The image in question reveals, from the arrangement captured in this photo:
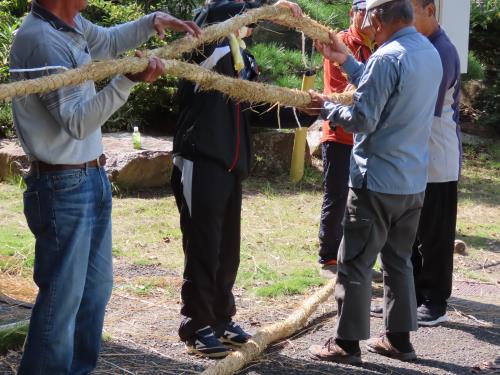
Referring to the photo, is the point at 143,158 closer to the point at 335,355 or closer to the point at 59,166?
the point at 335,355

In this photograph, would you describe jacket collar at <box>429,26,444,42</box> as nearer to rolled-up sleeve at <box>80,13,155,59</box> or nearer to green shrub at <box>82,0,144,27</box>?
rolled-up sleeve at <box>80,13,155,59</box>

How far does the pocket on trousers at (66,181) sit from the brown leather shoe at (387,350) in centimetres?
202

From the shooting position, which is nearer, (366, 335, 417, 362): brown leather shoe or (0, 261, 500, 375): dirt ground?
(0, 261, 500, 375): dirt ground

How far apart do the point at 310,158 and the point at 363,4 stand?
4.83 metres

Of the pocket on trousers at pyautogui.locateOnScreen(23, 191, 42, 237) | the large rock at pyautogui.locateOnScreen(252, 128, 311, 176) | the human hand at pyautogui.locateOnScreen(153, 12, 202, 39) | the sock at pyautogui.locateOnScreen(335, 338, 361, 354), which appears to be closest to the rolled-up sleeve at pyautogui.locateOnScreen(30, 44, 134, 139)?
the pocket on trousers at pyautogui.locateOnScreen(23, 191, 42, 237)

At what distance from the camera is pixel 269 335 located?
4.47 m

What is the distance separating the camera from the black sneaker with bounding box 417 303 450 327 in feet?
16.4

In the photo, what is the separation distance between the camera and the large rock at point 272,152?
973 cm

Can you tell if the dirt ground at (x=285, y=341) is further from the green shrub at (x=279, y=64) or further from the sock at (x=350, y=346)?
the green shrub at (x=279, y=64)

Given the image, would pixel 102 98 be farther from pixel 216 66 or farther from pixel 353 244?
pixel 353 244

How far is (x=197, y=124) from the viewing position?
415 centimetres

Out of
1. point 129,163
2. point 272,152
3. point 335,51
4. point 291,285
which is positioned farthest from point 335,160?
point 272,152

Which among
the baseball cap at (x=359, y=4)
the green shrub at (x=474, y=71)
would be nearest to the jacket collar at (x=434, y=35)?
the baseball cap at (x=359, y=4)

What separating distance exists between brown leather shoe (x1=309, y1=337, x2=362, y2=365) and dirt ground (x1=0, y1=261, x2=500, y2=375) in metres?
0.04
